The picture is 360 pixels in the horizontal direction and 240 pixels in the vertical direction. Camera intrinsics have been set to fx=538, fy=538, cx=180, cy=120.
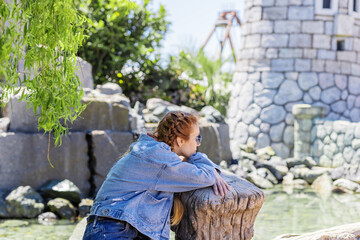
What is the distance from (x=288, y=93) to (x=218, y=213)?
903 cm

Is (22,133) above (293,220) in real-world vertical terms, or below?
above

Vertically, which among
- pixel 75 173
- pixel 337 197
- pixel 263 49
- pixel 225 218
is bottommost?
pixel 337 197

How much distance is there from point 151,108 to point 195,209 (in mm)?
6912

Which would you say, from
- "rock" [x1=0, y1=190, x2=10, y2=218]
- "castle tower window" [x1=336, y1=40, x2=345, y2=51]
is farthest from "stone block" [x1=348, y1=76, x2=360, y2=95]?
"rock" [x1=0, y1=190, x2=10, y2=218]

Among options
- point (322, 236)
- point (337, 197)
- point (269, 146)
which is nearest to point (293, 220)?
point (337, 197)

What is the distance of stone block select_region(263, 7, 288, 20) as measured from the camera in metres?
11.5

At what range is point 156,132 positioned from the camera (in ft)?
9.48

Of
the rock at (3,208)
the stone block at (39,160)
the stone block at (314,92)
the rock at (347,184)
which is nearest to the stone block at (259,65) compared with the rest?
the stone block at (314,92)

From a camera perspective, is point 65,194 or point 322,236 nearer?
point 322,236

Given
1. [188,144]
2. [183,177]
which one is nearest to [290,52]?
[188,144]

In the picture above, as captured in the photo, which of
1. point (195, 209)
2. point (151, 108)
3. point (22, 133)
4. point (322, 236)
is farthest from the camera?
point (151, 108)

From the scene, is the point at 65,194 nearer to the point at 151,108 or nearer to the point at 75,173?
the point at 75,173

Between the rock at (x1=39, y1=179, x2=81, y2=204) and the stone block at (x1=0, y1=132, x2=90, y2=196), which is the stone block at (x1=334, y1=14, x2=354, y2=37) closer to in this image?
the stone block at (x1=0, y1=132, x2=90, y2=196)

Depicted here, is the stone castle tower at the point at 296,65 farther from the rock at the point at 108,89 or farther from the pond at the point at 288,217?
the rock at the point at 108,89
